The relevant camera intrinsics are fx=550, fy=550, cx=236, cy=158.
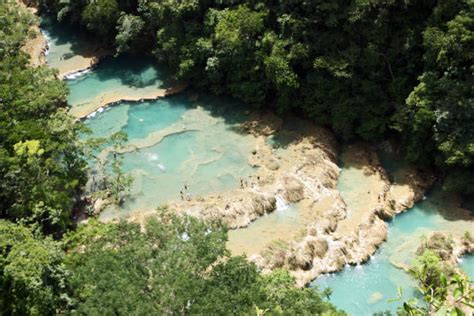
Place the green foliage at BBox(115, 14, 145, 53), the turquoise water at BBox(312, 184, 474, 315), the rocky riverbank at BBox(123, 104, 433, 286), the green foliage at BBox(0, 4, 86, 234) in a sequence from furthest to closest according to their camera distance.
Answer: the green foliage at BBox(115, 14, 145, 53)
the rocky riverbank at BBox(123, 104, 433, 286)
the green foliage at BBox(0, 4, 86, 234)
the turquoise water at BBox(312, 184, 474, 315)

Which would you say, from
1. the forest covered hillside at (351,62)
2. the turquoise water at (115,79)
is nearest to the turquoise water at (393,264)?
the forest covered hillside at (351,62)

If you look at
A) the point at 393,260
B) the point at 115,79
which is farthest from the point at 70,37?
the point at 393,260

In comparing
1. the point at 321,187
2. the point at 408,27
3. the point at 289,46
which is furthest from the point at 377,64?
the point at 321,187

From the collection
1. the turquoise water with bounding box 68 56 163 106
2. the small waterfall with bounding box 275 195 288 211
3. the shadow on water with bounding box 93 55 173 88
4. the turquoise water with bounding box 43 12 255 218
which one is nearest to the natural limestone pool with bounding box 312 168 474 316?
the small waterfall with bounding box 275 195 288 211

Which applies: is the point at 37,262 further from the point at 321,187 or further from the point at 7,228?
the point at 321,187

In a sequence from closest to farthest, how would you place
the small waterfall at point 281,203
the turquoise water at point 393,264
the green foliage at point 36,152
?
1. the turquoise water at point 393,264
2. the green foliage at point 36,152
3. the small waterfall at point 281,203

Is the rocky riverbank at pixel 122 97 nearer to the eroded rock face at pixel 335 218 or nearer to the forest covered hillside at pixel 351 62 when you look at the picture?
the forest covered hillside at pixel 351 62

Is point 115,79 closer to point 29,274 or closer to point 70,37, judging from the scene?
point 70,37

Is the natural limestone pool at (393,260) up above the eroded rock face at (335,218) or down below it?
below

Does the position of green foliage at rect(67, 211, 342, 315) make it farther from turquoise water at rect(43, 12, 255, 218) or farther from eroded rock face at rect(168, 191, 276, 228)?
turquoise water at rect(43, 12, 255, 218)
